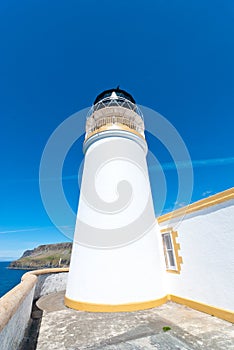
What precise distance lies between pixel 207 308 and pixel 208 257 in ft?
3.72

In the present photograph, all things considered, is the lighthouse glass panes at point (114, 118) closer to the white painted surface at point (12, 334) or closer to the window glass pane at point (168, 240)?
the window glass pane at point (168, 240)

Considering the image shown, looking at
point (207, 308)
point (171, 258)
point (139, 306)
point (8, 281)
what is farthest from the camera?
point (8, 281)

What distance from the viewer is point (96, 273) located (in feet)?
15.1

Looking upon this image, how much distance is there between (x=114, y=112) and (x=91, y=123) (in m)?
1.05

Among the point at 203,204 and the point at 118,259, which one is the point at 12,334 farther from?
the point at 203,204

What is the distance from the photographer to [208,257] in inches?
166

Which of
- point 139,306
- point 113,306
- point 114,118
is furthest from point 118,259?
point 114,118

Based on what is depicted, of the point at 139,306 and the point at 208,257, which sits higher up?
the point at 208,257

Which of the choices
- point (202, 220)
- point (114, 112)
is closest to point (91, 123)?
point (114, 112)

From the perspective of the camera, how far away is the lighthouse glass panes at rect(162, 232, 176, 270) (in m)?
5.54

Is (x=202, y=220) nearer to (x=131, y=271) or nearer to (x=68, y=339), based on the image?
(x=131, y=271)

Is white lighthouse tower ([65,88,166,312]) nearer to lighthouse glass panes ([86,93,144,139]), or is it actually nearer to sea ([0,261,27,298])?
lighthouse glass panes ([86,93,144,139])

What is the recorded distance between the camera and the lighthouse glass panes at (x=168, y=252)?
554 cm

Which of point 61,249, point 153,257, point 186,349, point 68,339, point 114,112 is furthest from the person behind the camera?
point 61,249
